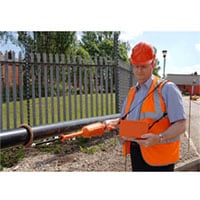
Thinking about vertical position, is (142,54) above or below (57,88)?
above

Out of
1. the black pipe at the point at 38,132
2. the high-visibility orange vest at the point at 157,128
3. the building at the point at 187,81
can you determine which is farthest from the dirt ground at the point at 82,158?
the black pipe at the point at 38,132

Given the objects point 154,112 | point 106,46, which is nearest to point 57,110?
point 106,46

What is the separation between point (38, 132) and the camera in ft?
1.57

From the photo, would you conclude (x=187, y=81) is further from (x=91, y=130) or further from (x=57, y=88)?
(x=91, y=130)

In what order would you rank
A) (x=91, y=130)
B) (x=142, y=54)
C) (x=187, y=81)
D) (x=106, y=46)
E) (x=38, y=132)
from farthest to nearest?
(x=106, y=46) < (x=187, y=81) < (x=142, y=54) < (x=91, y=130) < (x=38, y=132)

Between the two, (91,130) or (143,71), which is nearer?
(91,130)

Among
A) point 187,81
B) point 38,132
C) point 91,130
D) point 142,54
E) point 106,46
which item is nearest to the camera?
point 38,132

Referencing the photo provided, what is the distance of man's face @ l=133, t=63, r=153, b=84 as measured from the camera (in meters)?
0.77

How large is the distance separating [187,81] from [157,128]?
1.33 metres

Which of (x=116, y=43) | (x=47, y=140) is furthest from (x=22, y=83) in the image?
(x=47, y=140)

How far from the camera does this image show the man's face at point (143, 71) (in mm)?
768

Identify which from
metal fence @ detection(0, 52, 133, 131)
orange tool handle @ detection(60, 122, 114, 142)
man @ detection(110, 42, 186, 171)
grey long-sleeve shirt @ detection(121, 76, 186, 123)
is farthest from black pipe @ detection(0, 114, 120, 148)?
metal fence @ detection(0, 52, 133, 131)

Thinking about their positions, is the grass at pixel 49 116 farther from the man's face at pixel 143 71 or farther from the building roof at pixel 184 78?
the man's face at pixel 143 71
